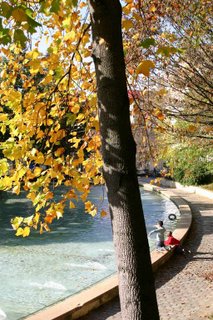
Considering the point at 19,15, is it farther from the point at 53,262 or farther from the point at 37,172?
the point at 53,262

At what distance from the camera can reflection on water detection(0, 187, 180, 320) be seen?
8.48 metres

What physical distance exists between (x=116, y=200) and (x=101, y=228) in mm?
12751

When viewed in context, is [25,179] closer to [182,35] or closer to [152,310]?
[152,310]

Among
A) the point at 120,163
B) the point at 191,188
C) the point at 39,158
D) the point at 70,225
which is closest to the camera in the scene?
the point at 120,163

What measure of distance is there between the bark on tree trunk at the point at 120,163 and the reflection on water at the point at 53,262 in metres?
3.12

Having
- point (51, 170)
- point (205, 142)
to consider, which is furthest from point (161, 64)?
point (51, 170)

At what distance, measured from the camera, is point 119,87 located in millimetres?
2760

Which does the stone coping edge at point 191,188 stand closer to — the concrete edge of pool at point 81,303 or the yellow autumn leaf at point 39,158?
the concrete edge of pool at point 81,303

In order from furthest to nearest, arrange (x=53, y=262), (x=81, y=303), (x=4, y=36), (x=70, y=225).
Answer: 1. (x=70, y=225)
2. (x=53, y=262)
3. (x=81, y=303)
4. (x=4, y=36)

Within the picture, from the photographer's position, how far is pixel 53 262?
1100cm

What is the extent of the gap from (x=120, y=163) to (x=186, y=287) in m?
6.15

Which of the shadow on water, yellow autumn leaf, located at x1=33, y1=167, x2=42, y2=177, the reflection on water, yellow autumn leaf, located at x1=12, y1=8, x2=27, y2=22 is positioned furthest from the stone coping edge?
yellow autumn leaf, located at x1=12, y1=8, x2=27, y2=22

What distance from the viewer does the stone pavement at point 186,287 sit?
673cm

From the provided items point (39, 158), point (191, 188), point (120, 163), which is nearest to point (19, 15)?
point (120, 163)
